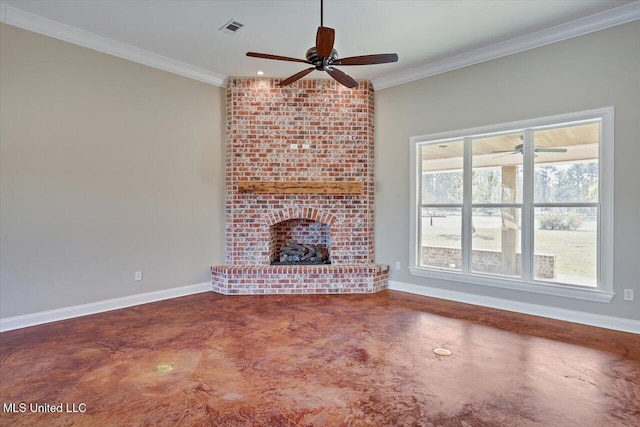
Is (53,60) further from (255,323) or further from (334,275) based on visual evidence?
(334,275)

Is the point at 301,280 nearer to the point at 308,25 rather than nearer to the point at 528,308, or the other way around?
the point at 528,308

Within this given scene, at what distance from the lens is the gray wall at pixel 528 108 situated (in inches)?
134

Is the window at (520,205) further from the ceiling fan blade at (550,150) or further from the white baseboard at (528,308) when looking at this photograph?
the white baseboard at (528,308)

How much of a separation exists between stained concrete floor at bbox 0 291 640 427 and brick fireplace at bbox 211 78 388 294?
1467 millimetres

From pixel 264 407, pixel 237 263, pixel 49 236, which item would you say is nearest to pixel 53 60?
pixel 49 236

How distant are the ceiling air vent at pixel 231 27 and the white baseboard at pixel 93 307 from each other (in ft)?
11.3

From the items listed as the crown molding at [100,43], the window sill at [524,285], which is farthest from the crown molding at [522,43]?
the window sill at [524,285]

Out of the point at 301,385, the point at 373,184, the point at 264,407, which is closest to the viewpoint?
the point at 264,407

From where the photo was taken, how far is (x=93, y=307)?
13.3 feet

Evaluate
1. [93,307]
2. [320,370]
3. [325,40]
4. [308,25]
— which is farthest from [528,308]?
[93,307]

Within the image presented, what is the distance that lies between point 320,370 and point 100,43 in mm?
4383

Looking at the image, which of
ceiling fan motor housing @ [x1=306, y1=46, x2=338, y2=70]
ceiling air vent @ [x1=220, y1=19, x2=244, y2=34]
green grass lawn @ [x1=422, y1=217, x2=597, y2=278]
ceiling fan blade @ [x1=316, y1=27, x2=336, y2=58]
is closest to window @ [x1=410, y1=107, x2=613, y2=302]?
green grass lawn @ [x1=422, y1=217, x2=597, y2=278]

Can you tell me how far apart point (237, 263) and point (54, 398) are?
10.0 feet

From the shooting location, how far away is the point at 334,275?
5.01 metres
